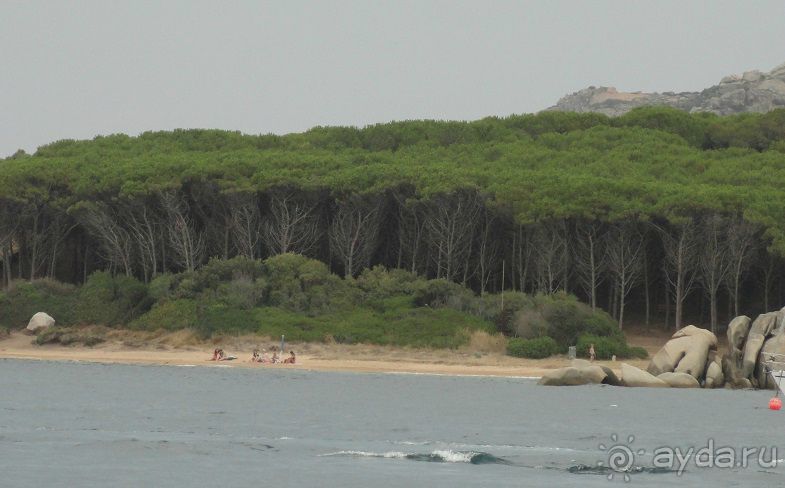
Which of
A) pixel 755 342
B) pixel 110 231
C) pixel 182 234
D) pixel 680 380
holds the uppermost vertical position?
pixel 110 231

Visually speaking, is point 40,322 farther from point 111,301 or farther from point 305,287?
point 305,287

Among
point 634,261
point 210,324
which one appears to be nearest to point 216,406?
point 210,324

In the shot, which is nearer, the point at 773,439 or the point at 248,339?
the point at 773,439

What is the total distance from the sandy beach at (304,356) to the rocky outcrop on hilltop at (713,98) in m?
87.0

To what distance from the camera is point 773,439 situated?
107 feet

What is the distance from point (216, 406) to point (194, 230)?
103 feet

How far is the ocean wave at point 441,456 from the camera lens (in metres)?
27.9

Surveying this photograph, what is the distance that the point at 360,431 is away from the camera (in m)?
33.3

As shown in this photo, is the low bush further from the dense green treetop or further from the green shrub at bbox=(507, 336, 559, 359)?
the green shrub at bbox=(507, 336, 559, 359)

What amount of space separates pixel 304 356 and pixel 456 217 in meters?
12.2

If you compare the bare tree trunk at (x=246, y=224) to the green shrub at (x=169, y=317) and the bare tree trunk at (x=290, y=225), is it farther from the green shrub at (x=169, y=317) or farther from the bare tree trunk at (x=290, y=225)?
the green shrub at (x=169, y=317)

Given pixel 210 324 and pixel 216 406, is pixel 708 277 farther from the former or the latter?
pixel 216 406

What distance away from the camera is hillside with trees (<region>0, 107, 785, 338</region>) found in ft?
202
